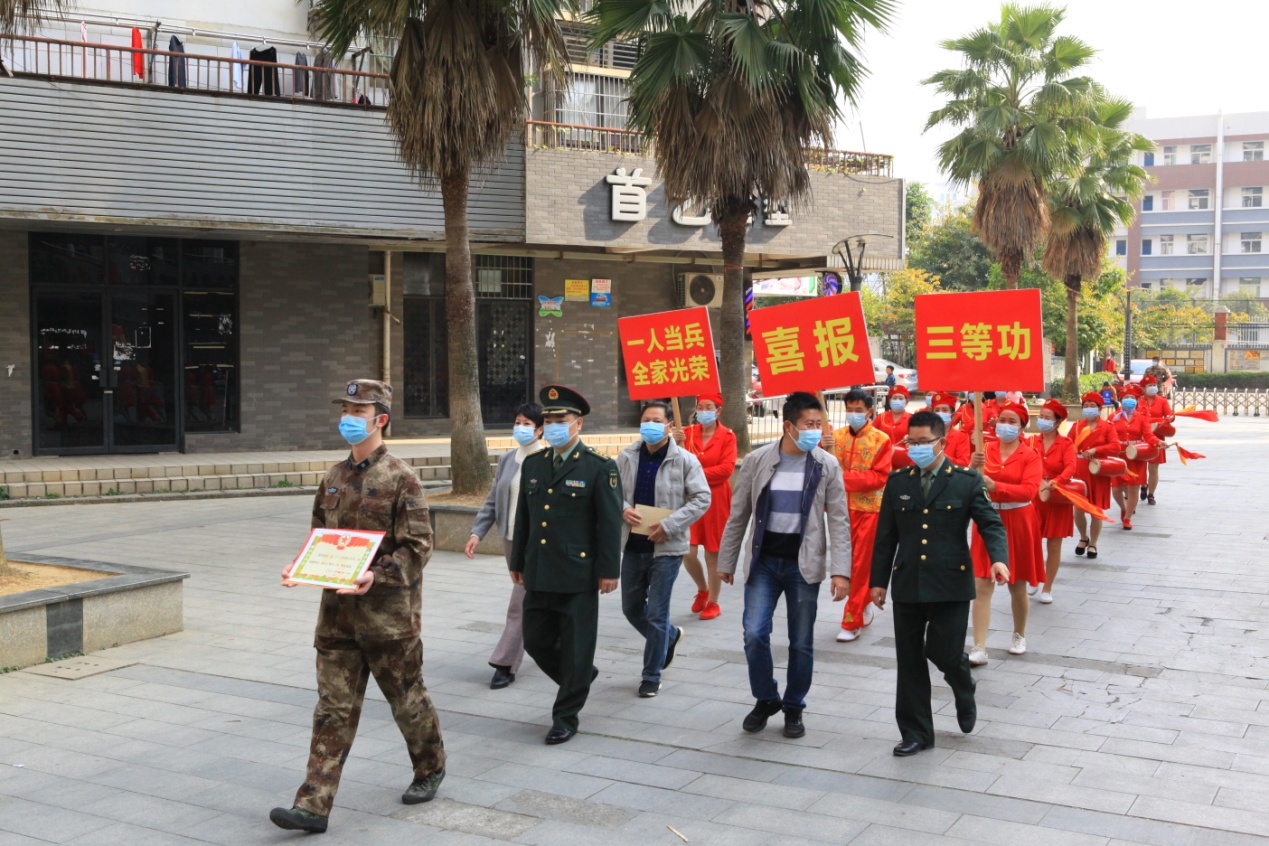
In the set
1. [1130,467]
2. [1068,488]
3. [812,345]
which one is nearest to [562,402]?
Answer: [812,345]

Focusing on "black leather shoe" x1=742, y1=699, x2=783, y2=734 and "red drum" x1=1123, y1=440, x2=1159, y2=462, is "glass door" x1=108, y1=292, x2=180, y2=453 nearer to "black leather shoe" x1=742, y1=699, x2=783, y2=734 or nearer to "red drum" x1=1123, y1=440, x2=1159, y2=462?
"red drum" x1=1123, y1=440, x2=1159, y2=462

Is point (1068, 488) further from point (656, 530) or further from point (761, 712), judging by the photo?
point (761, 712)

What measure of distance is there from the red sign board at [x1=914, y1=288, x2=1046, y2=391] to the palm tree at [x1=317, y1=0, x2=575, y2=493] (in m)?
6.38

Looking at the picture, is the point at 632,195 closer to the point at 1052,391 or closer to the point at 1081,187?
the point at 1081,187

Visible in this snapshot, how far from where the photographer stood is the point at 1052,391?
4303 cm

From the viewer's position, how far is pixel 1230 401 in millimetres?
46625

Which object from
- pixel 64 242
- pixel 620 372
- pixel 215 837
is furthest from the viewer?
pixel 620 372

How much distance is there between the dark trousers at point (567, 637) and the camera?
6.56m

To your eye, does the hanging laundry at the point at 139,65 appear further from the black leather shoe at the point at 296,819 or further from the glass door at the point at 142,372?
the black leather shoe at the point at 296,819

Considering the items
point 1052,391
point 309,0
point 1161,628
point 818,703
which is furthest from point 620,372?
point 1052,391

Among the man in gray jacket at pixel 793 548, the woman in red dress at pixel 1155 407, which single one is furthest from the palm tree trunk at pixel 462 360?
the woman in red dress at pixel 1155 407

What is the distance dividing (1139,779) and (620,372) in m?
18.7

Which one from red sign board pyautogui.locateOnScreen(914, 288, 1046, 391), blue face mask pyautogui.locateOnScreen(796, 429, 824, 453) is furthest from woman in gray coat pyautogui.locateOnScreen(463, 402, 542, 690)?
red sign board pyautogui.locateOnScreen(914, 288, 1046, 391)

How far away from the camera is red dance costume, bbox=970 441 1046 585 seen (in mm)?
8500
